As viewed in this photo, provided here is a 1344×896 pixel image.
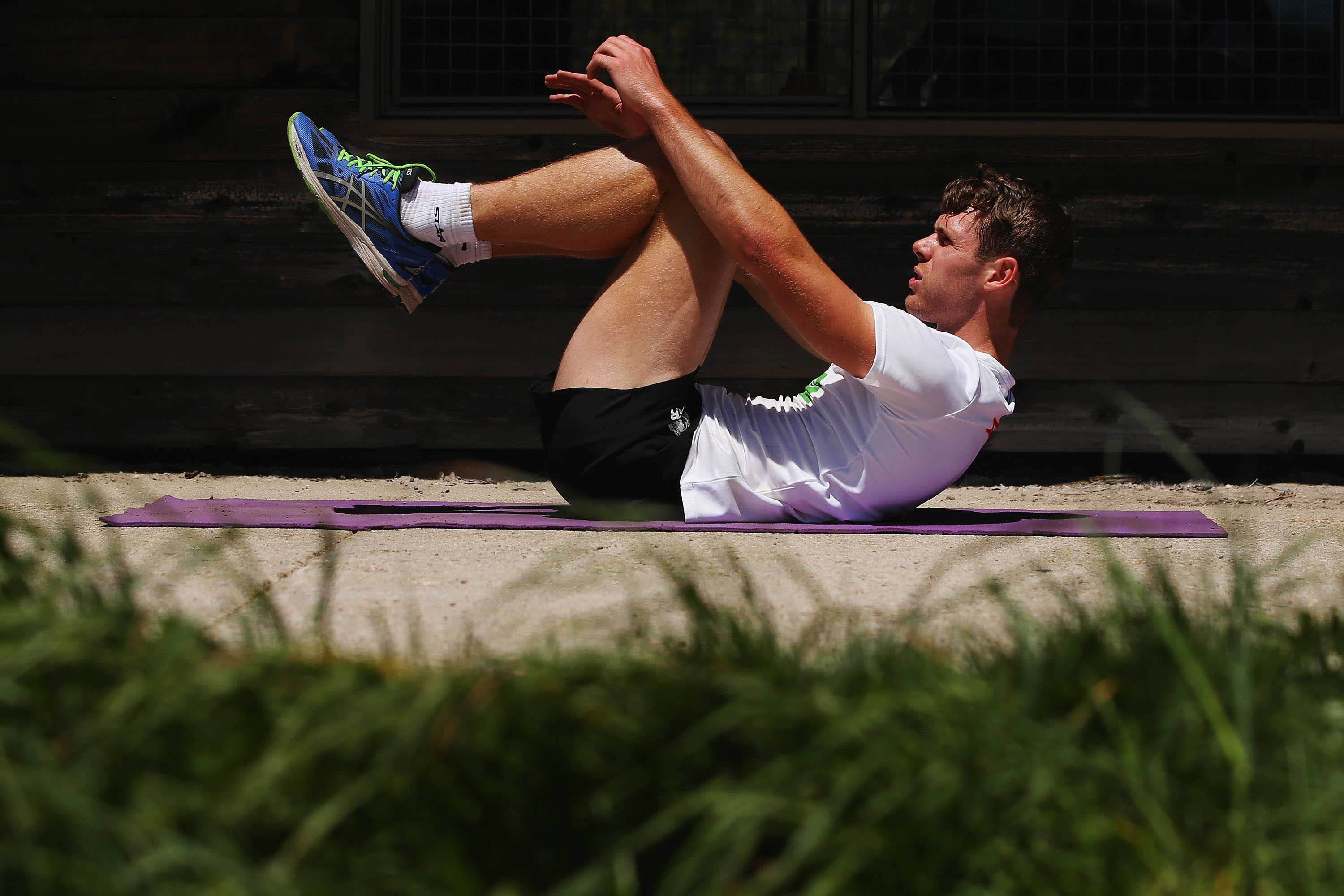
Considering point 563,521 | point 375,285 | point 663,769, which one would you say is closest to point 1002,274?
point 563,521

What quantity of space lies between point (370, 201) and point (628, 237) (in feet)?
1.82

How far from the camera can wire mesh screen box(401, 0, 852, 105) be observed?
3.95 metres

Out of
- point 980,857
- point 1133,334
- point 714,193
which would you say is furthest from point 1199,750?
point 1133,334

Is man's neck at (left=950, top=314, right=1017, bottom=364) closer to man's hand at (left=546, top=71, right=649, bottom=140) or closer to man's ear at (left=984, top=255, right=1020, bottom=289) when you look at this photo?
man's ear at (left=984, top=255, right=1020, bottom=289)

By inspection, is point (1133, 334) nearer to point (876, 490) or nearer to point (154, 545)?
point (876, 490)

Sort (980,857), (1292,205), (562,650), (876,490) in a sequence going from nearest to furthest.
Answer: (980,857) < (562,650) < (876,490) < (1292,205)

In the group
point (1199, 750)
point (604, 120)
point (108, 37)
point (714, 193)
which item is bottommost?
point (1199, 750)

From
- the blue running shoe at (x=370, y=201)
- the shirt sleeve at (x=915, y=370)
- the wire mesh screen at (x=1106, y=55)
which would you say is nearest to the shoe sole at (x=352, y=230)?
the blue running shoe at (x=370, y=201)

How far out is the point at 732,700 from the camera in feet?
2.97

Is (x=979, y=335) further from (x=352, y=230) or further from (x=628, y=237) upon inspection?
(x=352, y=230)

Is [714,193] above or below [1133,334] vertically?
above

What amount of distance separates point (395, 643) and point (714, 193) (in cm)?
121

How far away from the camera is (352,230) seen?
92.4 inches

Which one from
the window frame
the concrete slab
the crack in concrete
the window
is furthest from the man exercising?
the window
